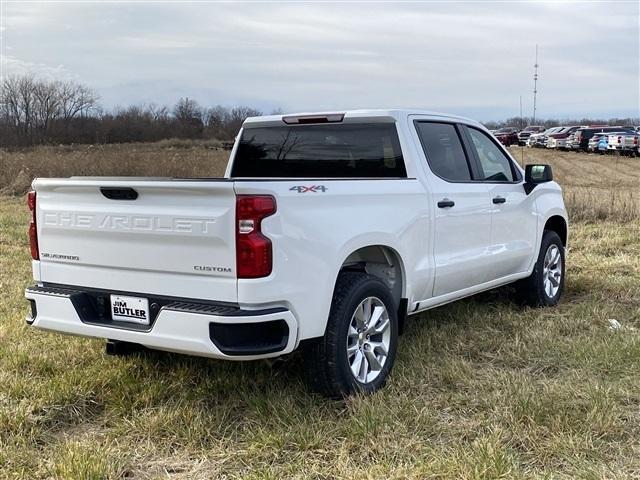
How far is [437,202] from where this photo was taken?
514 cm

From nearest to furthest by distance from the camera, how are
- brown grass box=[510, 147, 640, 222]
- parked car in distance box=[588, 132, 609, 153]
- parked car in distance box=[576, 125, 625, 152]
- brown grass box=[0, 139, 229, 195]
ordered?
brown grass box=[510, 147, 640, 222] → brown grass box=[0, 139, 229, 195] → parked car in distance box=[588, 132, 609, 153] → parked car in distance box=[576, 125, 625, 152]

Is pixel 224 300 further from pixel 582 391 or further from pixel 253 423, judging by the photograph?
pixel 582 391

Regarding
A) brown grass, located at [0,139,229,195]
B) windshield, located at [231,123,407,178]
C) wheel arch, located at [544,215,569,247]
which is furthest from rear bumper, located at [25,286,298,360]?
brown grass, located at [0,139,229,195]

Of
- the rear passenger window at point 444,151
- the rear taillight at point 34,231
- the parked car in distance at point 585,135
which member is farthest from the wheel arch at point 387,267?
the parked car in distance at point 585,135

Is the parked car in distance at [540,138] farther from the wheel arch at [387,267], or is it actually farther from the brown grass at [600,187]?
the wheel arch at [387,267]

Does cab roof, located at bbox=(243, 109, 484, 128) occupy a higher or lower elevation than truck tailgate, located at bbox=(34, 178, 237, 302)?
higher

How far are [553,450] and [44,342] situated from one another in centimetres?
380

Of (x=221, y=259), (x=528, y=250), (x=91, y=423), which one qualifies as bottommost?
(x=91, y=423)

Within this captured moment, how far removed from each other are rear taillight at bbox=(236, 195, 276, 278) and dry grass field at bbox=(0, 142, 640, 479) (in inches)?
36.7

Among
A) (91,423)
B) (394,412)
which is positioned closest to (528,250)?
(394,412)

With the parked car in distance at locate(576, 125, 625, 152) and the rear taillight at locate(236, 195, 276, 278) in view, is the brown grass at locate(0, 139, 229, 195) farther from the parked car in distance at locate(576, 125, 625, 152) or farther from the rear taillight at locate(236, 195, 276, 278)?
the parked car in distance at locate(576, 125, 625, 152)

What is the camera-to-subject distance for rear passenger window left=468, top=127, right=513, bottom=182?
607 centimetres

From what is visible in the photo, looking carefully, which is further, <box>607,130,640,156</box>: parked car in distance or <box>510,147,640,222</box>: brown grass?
<box>607,130,640,156</box>: parked car in distance

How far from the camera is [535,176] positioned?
652 cm
